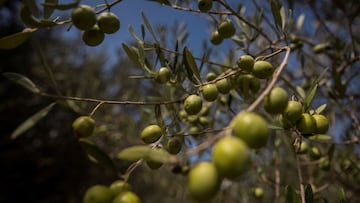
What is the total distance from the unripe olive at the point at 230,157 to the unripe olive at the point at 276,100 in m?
0.21

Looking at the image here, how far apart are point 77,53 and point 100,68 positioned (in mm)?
834

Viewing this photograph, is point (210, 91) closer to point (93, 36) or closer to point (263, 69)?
point (263, 69)

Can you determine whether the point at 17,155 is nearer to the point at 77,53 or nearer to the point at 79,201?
the point at 79,201

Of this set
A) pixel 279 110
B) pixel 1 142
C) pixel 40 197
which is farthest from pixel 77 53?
pixel 279 110

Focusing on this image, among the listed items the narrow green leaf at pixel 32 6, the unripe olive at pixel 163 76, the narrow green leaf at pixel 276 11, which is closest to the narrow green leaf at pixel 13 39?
the narrow green leaf at pixel 32 6

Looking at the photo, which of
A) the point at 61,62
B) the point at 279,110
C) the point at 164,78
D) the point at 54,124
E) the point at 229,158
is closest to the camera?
the point at 229,158

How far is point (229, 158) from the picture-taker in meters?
0.58

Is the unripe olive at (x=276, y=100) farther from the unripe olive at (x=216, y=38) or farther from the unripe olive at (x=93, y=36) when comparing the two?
the unripe olive at (x=216, y=38)

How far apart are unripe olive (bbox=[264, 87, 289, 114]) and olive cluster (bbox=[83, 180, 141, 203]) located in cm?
40

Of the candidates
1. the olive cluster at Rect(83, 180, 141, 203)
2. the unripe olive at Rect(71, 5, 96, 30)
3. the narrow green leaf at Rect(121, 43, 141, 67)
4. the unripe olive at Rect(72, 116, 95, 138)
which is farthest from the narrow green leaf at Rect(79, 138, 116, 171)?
the narrow green leaf at Rect(121, 43, 141, 67)

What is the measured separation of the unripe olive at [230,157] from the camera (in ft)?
1.89

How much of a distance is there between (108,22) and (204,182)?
0.69m

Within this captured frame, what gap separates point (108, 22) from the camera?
3.43 feet

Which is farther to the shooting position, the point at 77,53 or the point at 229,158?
the point at 77,53
